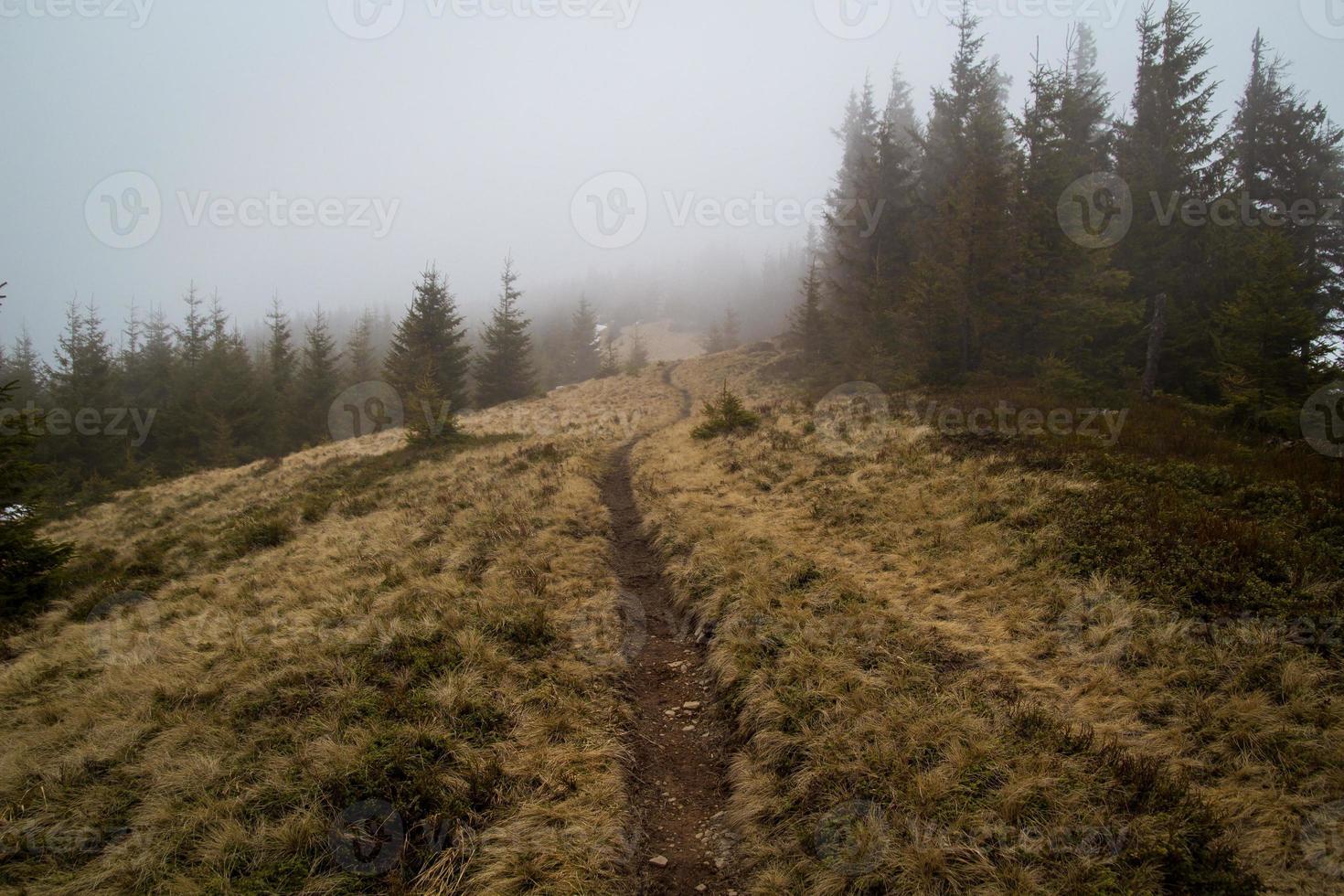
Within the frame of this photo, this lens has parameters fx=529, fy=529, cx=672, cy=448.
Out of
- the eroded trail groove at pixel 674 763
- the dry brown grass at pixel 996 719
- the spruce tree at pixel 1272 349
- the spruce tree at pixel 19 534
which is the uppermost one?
the spruce tree at pixel 1272 349

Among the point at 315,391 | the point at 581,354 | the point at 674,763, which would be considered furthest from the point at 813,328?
the point at 581,354

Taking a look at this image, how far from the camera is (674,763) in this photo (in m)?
5.68

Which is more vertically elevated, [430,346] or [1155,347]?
[430,346]

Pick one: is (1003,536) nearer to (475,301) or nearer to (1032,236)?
(1032,236)

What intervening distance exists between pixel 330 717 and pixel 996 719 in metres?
6.92

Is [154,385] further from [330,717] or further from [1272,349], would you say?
[1272,349]

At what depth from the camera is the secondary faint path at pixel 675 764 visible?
14.7 feet

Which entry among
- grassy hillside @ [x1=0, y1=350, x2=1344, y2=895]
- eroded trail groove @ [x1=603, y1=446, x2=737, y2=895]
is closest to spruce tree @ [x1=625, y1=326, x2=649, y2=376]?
grassy hillside @ [x1=0, y1=350, x2=1344, y2=895]

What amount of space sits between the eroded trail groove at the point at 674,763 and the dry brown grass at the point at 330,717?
314 mm

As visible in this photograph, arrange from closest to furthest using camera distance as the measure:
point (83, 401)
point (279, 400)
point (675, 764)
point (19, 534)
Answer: point (675, 764)
point (19, 534)
point (83, 401)
point (279, 400)

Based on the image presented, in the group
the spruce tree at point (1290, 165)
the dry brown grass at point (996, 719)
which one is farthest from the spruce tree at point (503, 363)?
the spruce tree at point (1290, 165)

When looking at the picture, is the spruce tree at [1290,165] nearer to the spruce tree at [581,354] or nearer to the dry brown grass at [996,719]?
the dry brown grass at [996,719]

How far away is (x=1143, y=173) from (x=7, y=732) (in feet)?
111

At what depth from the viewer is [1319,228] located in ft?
70.6
